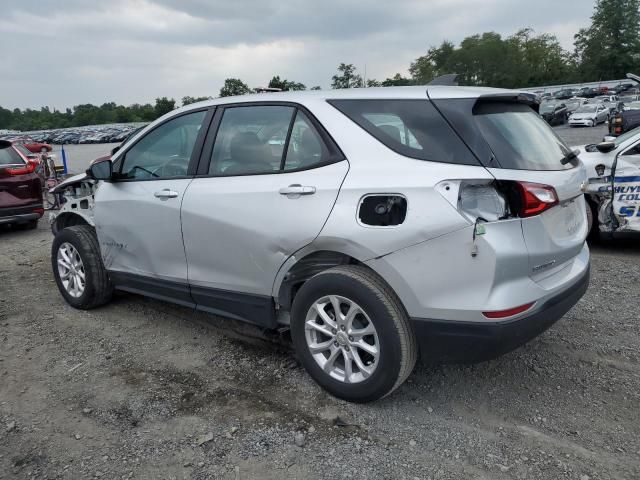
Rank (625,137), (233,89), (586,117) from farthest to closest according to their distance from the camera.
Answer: (586,117) < (233,89) < (625,137)

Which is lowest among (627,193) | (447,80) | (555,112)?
(627,193)

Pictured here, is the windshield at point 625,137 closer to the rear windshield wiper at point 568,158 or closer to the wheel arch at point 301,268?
the rear windshield wiper at point 568,158

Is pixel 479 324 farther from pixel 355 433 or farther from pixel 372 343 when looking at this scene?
pixel 355 433

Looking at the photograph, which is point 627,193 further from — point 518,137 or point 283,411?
point 283,411

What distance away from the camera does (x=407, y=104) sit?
2.91m

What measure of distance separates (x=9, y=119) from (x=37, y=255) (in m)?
142

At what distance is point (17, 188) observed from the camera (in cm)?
857

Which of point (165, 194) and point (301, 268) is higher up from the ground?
point (165, 194)

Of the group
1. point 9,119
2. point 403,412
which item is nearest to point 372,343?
point 403,412

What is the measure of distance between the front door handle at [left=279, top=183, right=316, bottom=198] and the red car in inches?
278

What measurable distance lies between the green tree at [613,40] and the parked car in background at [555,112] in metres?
60.4

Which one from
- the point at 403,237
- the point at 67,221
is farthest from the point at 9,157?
the point at 403,237

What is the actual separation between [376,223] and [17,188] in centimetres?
778

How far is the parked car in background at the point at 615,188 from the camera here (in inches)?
233
